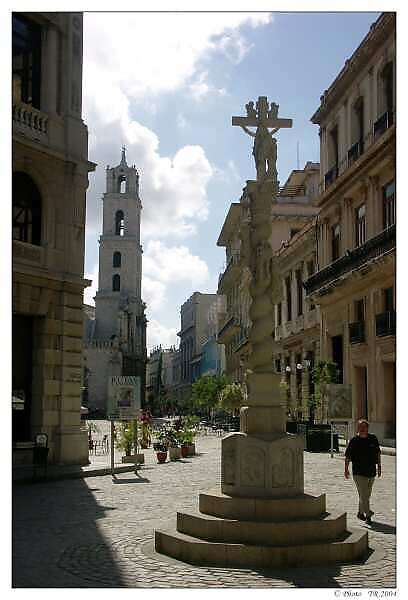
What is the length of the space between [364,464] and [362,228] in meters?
20.5

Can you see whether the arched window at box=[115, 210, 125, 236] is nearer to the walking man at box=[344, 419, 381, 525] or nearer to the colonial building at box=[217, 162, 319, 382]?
the colonial building at box=[217, 162, 319, 382]

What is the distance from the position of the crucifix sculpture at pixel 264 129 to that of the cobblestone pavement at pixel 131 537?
470 centimetres

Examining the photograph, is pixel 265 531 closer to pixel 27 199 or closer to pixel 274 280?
pixel 274 280

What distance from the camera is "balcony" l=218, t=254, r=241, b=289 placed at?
6153 centimetres

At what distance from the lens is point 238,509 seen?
27.8 ft

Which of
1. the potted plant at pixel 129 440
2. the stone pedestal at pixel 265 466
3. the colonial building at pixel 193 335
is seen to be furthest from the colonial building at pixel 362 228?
the colonial building at pixel 193 335

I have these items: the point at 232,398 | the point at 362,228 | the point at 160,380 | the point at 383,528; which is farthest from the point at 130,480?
the point at 160,380

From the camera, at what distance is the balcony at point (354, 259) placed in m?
26.1

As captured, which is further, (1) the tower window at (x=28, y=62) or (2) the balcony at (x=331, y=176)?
(2) the balcony at (x=331, y=176)

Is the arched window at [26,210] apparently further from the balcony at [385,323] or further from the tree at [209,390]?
the tree at [209,390]

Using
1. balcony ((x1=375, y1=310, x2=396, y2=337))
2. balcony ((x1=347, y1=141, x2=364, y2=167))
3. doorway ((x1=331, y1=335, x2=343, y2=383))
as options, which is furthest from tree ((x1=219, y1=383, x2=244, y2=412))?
balcony ((x1=347, y1=141, x2=364, y2=167))

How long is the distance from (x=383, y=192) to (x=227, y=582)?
22.6m

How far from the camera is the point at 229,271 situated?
214 ft

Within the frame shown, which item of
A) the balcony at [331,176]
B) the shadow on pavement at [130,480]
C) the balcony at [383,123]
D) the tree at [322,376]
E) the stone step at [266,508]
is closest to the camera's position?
the stone step at [266,508]
